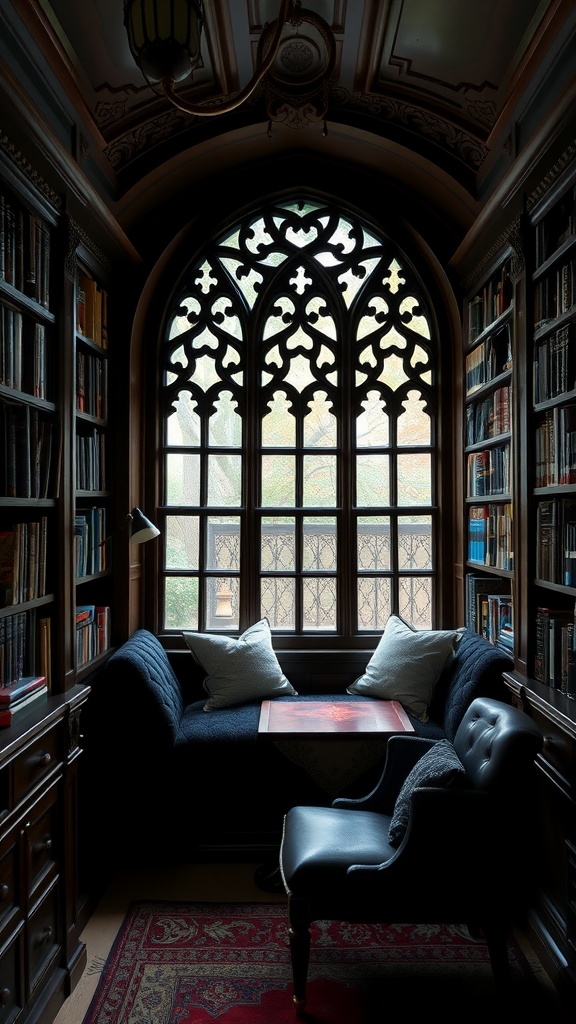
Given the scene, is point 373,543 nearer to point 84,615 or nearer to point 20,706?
point 84,615

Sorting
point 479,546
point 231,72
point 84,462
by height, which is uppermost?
point 231,72

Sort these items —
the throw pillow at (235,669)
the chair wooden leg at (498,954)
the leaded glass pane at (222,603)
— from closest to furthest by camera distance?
the chair wooden leg at (498,954)
the throw pillow at (235,669)
the leaded glass pane at (222,603)

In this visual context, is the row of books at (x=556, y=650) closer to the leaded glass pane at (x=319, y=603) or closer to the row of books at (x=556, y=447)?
the row of books at (x=556, y=447)

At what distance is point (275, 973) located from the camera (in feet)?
7.89

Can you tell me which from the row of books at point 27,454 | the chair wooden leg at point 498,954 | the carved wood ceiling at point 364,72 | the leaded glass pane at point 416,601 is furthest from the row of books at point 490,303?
the chair wooden leg at point 498,954

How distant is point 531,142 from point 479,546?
1856 mm

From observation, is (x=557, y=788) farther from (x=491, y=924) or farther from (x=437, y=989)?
(x=437, y=989)

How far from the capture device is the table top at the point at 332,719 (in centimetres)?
290

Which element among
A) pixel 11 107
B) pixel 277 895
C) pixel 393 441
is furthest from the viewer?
pixel 393 441

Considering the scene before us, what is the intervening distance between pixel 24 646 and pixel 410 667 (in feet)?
6.17

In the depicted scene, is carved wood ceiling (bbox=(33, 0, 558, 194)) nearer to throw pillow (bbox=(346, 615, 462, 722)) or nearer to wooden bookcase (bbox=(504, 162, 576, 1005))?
wooden bookcase (bbox=(504, 162, 576, 1005))

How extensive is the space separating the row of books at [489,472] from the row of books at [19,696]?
2.15 metres

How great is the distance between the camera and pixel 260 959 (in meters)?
2.48

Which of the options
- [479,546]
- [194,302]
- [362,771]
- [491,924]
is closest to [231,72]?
[194,302]
